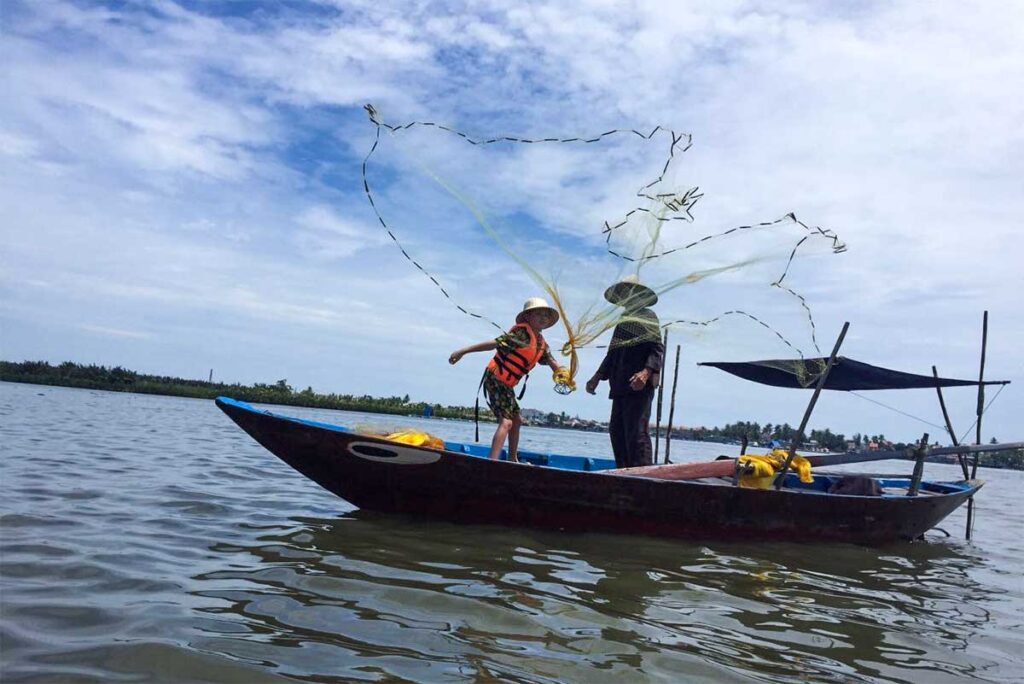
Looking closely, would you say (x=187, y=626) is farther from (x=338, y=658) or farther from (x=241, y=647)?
(x=338, y=658)

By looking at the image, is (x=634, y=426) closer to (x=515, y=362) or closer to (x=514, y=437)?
(x=514, y=437)

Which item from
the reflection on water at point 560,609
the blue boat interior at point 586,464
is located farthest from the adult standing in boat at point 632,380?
the reflection on water at point 560,609

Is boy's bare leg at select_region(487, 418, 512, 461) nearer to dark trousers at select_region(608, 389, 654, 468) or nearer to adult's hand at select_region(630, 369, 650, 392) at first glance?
adult's hand at select_region(630, 369, 650, 392)

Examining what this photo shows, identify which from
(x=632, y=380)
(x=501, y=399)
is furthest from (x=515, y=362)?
(x=632, y=380)

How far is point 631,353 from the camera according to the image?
7.65m

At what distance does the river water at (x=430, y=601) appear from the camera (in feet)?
9.71

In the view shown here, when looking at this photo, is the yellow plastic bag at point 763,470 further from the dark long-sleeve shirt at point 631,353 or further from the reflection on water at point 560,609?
the dark long-sleeve shirt at point 631,353

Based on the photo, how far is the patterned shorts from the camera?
6465 mm

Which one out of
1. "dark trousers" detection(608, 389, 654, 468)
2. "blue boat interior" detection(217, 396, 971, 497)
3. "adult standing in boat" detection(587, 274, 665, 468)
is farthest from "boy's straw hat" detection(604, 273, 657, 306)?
"blue boat interior" detection(217, 396, 971, 497)

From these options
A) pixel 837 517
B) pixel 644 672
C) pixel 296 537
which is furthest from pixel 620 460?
pixel 644 672

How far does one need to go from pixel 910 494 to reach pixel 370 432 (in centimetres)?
602

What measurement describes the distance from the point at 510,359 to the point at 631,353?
1795mm

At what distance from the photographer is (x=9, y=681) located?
247 cm

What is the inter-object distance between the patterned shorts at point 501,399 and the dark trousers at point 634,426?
1628 millimetres
